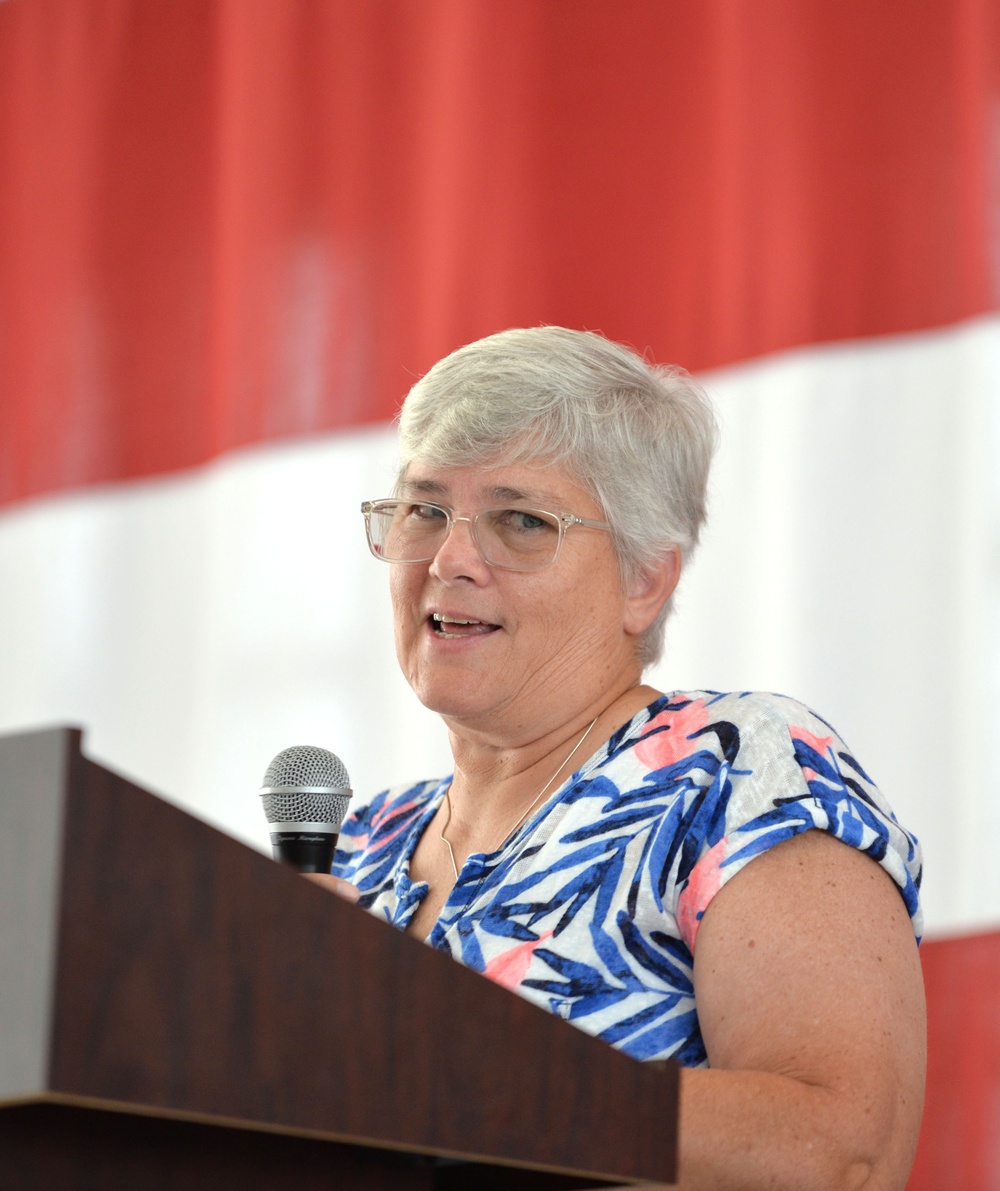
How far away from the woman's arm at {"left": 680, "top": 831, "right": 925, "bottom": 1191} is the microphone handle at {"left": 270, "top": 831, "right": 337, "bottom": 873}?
0.35 metres

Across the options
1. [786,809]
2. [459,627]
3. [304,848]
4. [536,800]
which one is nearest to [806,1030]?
[786,809]

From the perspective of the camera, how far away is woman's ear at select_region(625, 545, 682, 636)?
189 centimetres

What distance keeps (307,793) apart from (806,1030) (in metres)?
0.47

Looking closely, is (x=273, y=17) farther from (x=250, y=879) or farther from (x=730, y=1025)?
(x=250, y=879)

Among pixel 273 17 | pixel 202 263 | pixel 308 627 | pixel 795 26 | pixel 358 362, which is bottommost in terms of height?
pixel 308 627

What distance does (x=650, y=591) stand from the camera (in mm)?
1910

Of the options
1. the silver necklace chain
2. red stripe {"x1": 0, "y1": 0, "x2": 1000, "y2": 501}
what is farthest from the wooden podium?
red stripe {"x1": 0, "y1": 0, "x2": 1000, "y2": 501}

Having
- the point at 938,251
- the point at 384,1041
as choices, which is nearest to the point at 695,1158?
the point at 384,1041

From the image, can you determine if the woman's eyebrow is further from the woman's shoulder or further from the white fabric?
the white fabric

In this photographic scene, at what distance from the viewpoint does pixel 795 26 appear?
9.63ft

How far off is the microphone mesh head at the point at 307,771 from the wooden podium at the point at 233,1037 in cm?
55

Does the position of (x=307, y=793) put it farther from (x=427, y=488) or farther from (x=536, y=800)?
(x=427, y=488)

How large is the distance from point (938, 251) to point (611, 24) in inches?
36.2

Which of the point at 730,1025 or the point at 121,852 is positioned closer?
the point at 121,852
